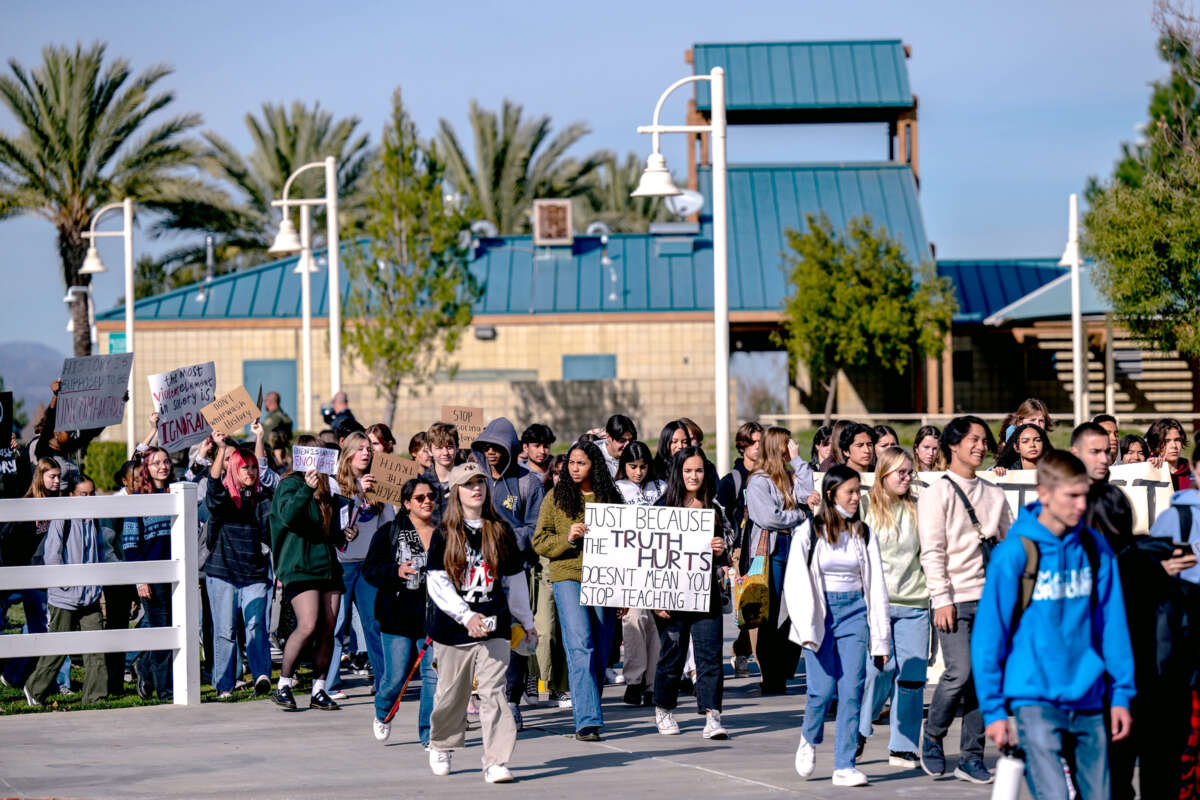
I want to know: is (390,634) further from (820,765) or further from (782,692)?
(782,692)

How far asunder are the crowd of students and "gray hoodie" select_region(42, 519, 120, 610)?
21 millimetres

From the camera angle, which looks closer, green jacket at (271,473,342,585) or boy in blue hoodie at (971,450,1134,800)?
boy in blue hoodie at (971,450,1134,800)

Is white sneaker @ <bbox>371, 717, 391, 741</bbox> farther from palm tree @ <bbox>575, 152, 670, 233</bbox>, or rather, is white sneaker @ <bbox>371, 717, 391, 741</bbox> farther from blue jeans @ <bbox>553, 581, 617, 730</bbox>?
palm tree @ <bbox>575, 152, 670, 233</bbox>

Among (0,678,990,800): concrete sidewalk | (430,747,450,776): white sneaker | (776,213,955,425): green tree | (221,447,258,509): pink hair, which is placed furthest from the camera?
(776,213,955,425): green tree

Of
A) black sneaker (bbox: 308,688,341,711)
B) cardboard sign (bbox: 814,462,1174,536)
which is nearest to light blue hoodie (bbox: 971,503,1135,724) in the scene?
cardboard sign (bbox: 814,462,1174,536)

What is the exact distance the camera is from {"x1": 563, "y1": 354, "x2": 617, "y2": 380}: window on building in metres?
40.5

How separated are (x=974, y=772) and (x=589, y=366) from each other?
32503mm

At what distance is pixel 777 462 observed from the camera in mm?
10508

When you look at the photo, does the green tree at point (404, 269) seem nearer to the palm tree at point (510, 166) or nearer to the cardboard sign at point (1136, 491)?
the palm tree at point (510, 166)

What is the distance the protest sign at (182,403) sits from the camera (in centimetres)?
1299

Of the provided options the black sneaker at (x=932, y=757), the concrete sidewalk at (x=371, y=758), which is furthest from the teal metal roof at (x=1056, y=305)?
the black sneaker at (x=932, y=757)

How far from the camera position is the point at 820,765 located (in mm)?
8750

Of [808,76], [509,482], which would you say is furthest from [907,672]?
[808,76]

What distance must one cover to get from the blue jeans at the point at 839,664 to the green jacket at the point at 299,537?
12.6 ft
